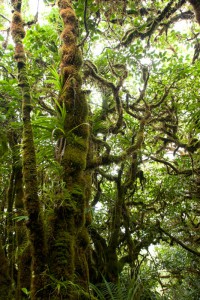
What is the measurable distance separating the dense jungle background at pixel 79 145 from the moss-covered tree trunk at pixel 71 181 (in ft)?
0.04

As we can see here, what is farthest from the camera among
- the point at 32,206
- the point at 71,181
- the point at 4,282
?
the point at 4,282

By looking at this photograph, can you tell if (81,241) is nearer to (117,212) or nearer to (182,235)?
(117,212)

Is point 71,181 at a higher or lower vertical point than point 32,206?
higher

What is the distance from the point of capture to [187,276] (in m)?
7.57

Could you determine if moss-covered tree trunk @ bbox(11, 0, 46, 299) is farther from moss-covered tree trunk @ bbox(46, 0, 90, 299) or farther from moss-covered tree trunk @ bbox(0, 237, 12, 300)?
moss-covered tree trunk @ bbox(0, 237, 12, 300)

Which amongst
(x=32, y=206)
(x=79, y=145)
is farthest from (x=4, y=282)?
(x=79, y=145)

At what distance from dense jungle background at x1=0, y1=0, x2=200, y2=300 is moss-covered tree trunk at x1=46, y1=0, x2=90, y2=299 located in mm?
11

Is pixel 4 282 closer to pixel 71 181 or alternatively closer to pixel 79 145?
pixel 71 181

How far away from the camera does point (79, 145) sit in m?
2.79

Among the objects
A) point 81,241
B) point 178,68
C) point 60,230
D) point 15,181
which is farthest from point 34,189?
point 178,68

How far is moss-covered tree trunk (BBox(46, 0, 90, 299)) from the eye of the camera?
81.2 inches

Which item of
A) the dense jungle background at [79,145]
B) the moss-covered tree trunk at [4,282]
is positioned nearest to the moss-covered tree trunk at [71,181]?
the dense jungle background at [79,145]

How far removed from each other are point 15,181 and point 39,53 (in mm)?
2284

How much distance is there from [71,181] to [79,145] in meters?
0.44
